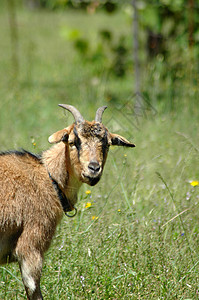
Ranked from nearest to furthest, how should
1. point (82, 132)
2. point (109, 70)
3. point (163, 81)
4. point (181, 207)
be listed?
point (82, 132) → point (181, 207) → point (163, 81) → point (109, 70)

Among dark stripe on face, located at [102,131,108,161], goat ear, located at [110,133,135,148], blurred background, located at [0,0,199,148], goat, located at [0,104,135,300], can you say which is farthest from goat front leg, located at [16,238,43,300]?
blurred background, located at [0,0,199,148]

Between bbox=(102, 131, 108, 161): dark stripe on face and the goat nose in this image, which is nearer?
the goat nose

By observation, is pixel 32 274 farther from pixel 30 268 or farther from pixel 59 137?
pixel 59 137

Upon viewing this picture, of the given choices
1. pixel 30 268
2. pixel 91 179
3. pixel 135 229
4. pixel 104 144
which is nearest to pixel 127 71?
pixel 104 144

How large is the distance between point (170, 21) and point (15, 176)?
643 centimetres

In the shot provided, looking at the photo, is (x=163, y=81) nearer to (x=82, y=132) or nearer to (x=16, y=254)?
(x=82, y=132)

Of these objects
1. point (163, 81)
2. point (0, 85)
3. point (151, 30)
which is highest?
point (151, 30)

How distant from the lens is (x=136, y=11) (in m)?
8.29

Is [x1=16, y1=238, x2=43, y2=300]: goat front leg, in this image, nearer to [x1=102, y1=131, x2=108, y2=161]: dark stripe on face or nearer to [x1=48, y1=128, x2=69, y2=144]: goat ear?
[x1=48, y1=128, x2=69, y2=144]: goat ear

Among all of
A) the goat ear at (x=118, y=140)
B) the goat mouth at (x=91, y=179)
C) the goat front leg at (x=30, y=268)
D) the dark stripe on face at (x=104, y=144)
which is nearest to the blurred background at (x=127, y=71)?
the goat ear at (x=118, y=140)

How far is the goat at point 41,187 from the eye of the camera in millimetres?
3570

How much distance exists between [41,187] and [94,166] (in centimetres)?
48

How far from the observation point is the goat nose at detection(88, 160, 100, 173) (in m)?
3.69

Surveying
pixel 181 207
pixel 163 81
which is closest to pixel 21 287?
pixel 181 207
